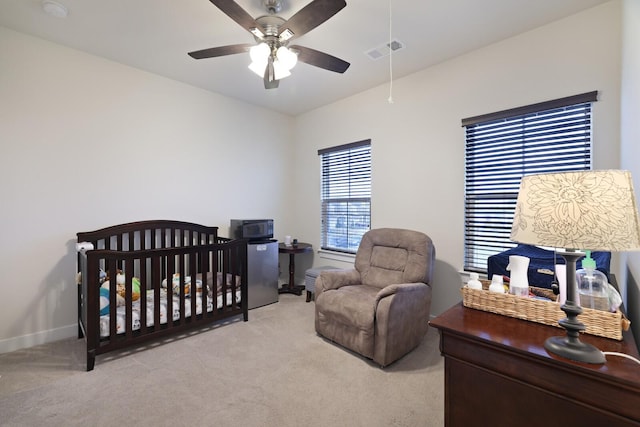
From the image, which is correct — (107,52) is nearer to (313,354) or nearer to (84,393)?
(84,393)

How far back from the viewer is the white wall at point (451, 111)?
6.83 ft

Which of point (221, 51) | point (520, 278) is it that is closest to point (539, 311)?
point (520, 278)

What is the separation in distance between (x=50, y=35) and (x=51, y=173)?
122 cm

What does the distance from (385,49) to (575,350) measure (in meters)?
2.67

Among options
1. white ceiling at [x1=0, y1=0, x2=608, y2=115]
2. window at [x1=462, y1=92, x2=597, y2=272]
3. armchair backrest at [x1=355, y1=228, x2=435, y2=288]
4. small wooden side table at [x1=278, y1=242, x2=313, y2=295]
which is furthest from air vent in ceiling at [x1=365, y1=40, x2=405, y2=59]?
small wooden side table at [x1=278, y1=242, x2=313, y2=295]

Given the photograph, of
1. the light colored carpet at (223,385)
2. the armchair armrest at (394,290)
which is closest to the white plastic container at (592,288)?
the light colored carpet at (223,385)

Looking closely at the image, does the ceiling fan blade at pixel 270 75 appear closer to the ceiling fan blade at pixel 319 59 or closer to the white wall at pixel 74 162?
the ceiling fan blade at pixel 319 59

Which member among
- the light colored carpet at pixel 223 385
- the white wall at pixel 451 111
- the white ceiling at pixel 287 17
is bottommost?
the light colored carpet at pixel 223 385

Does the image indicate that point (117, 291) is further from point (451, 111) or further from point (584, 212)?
point (451, 111)

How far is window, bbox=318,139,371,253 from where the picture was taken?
371 centimetres

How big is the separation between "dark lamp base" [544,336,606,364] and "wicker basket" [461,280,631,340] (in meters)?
0.16

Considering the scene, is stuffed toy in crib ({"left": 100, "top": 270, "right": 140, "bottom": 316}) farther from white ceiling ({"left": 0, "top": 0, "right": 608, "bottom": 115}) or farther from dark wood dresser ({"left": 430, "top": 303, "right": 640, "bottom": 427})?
dark wood dresser ({"left": 430, "top": 303, "right": 640, "bottom": 427})

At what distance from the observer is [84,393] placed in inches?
72.0

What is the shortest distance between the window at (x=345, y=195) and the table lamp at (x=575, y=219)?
2739 mm
